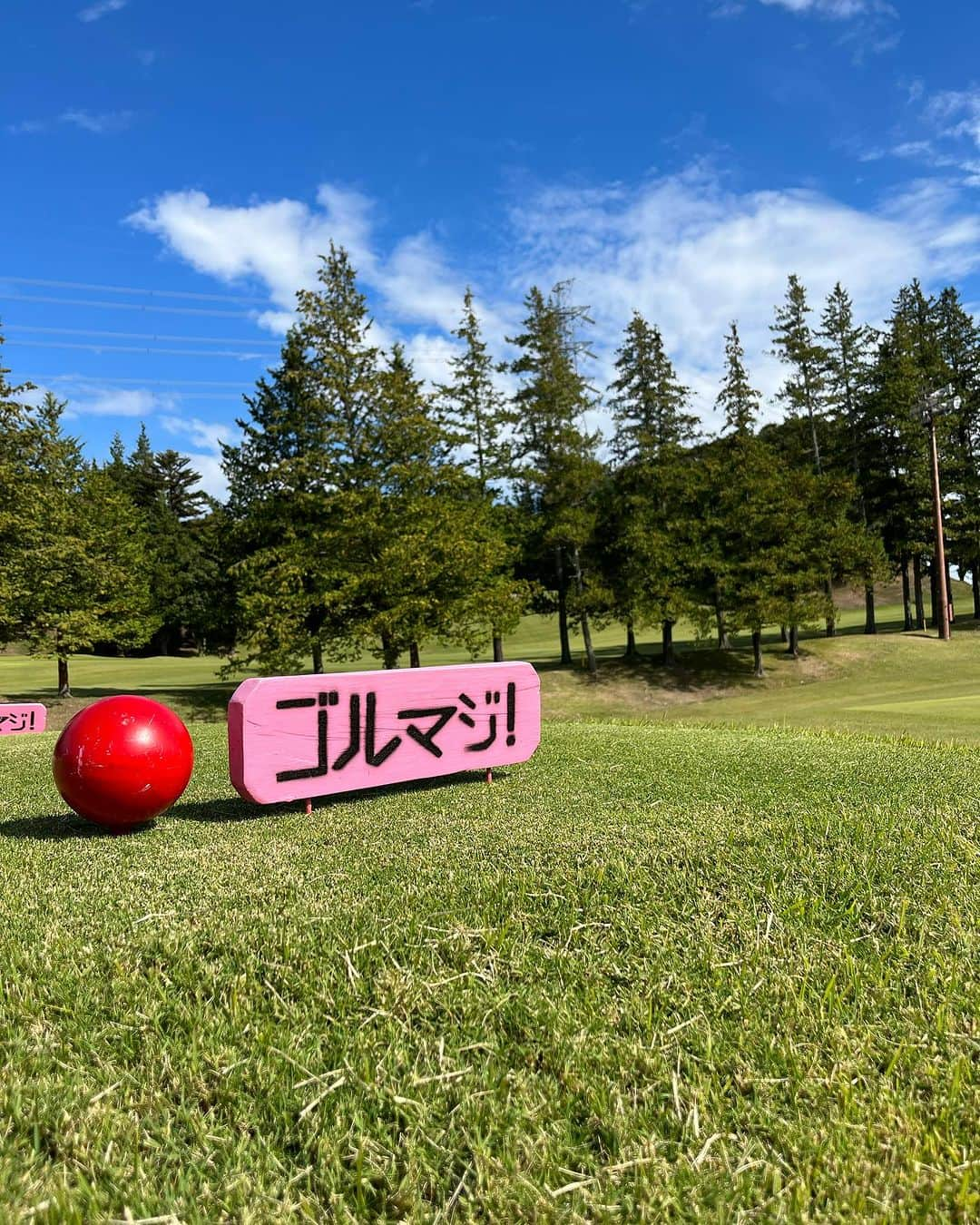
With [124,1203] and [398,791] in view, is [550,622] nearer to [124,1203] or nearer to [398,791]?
[398,791]

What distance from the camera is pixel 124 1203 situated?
86.0 inches

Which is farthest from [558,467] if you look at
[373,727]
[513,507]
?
[373,727]

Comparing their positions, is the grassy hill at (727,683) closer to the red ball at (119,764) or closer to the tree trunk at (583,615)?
the tree trunk at (583,615)

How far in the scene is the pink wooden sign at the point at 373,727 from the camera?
6.62 m

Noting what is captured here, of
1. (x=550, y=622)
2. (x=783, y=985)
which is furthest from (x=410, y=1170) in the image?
(x=550, y=622)

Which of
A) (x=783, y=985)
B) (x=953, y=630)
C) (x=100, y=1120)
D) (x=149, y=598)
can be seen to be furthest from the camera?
(x=953, y=630)

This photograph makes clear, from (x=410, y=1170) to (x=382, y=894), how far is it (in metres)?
2.08

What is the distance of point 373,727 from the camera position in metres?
7.20

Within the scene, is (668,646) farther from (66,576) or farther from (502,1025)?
(502,1025)

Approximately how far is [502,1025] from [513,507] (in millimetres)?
36520

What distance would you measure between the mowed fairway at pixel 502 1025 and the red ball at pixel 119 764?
19.1 inches

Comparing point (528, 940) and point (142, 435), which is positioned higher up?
point (142, 435)

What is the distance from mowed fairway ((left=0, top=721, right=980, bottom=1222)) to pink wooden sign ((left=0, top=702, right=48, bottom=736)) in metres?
13.2

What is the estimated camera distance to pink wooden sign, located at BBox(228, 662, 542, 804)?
6.62 meters
